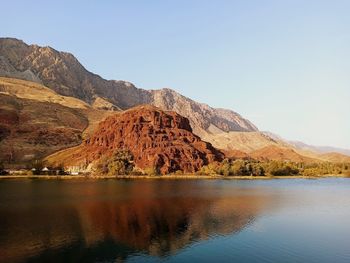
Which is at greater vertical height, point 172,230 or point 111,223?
point 111,223

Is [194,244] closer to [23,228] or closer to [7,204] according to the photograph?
[23,228]

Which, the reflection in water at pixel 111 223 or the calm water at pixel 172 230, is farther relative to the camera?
the reflection in water at pixel 111 223

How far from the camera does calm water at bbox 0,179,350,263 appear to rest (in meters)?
52.8

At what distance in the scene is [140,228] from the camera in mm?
69500

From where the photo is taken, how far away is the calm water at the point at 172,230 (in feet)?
173

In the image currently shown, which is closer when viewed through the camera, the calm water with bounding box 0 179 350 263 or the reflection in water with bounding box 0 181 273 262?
the calm water with bounding box 0 179 350 263


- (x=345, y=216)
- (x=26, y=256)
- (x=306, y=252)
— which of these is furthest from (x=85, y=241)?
(x=345, y=216)

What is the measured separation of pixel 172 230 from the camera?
67562 mm

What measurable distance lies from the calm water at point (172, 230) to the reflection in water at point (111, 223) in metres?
0.13

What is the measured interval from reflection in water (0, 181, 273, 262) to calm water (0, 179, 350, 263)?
0.13 m

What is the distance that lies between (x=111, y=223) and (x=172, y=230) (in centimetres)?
1283

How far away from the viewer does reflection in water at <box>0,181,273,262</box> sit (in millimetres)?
54781

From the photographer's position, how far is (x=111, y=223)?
7400cm

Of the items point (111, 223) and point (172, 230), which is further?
point (111, 223)
